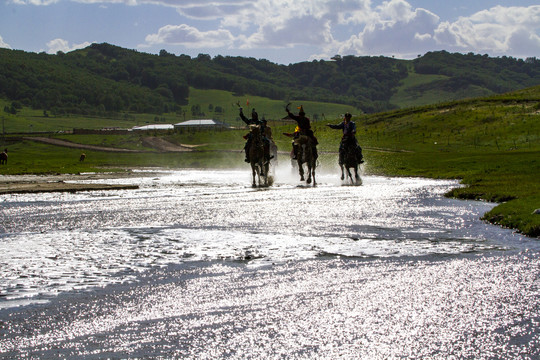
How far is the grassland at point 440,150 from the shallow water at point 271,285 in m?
4.68

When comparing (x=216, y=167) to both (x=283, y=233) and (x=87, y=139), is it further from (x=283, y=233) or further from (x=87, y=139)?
(x=87, y=139)

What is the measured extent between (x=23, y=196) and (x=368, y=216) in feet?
58.0

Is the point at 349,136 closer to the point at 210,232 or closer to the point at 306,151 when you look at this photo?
the point at 306,151

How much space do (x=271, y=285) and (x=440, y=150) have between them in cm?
5688

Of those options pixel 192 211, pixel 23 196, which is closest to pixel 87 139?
pixel 23 196

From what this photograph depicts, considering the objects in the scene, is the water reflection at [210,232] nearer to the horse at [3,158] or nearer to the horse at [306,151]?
the horse at [306,151]

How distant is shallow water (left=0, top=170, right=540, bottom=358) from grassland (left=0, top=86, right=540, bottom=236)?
15.3 ft

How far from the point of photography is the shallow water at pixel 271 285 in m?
9.23

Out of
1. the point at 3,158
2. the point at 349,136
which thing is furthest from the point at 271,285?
the point at 3,158

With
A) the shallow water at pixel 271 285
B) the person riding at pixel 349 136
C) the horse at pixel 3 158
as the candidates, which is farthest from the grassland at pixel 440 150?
the person riding at pixel 349 136

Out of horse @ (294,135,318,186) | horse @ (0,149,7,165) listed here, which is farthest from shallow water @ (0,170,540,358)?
horse @ (0,149,7,165)

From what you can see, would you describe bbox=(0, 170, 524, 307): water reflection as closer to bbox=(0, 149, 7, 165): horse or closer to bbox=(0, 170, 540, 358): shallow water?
bbox=(0, 170, 540, 358): shallow water

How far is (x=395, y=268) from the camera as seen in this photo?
44.5ft

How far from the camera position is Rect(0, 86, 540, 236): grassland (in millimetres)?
29438
